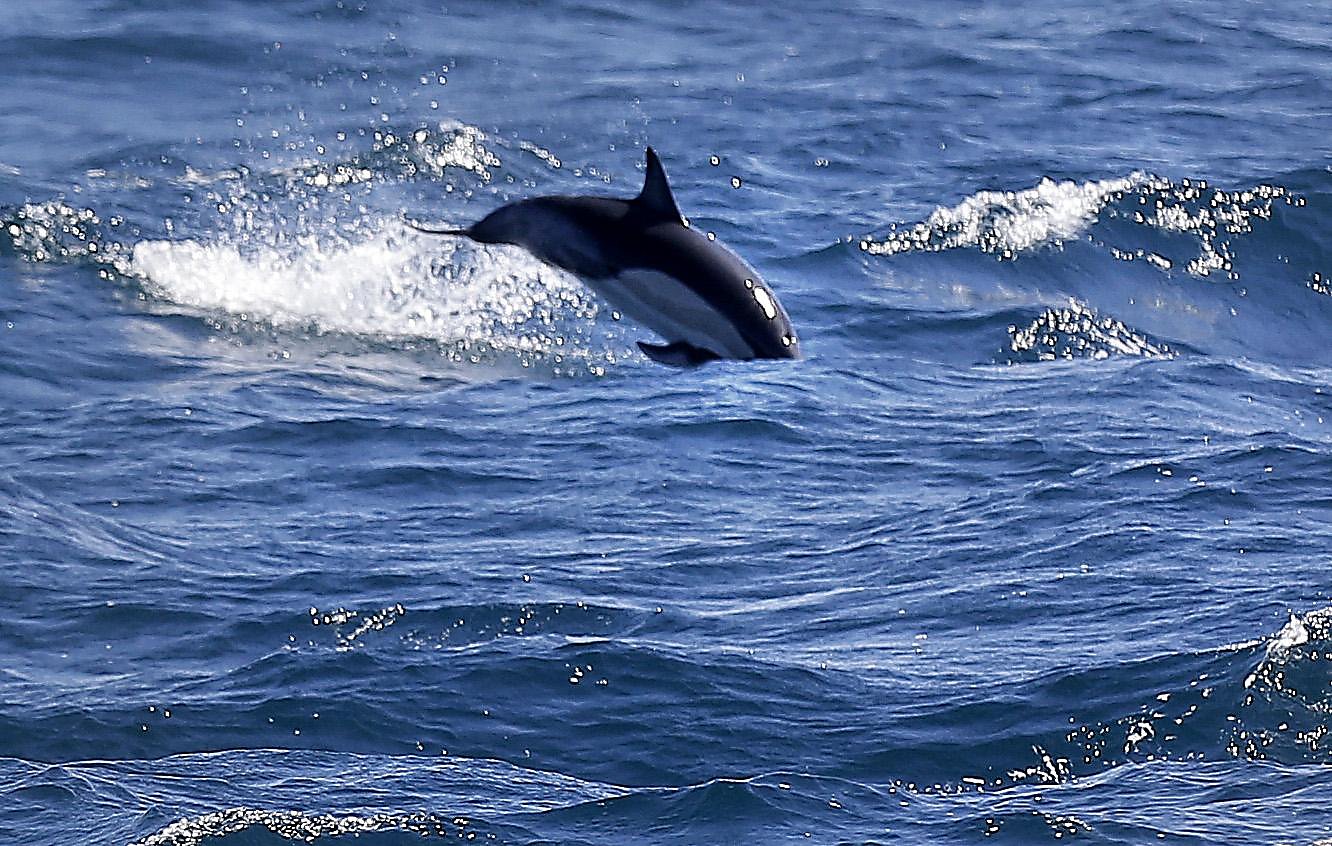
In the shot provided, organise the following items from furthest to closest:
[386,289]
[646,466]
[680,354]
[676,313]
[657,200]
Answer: [386,289]
[646,466]
[657,200]
[676,313]
[680,354]

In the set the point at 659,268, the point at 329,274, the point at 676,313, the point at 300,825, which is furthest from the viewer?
the point at 329,274

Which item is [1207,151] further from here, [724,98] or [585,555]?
[585,555]

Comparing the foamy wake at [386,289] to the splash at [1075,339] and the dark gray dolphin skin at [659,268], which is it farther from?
→ the dark gray dolphin skin at [659,268]

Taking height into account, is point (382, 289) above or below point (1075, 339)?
below

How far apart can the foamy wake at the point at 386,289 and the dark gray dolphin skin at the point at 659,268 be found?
9593mm

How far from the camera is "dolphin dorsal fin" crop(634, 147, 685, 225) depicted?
658cm

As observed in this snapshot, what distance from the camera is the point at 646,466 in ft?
46.9

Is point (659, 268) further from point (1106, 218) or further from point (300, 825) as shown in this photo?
point (1106, 218)

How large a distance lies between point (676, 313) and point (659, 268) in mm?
175

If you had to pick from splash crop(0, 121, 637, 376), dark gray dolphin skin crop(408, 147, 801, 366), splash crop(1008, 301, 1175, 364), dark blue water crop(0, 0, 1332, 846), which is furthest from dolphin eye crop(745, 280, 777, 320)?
splash crop(1008, 301, 1175, 364)

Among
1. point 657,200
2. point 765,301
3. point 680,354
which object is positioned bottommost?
point 680,354

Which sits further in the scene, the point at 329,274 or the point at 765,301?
the point at 329,274

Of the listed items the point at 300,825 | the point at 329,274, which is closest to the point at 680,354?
the point at 300,825

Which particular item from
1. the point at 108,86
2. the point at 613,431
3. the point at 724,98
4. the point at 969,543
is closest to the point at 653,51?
the point at 724,98
